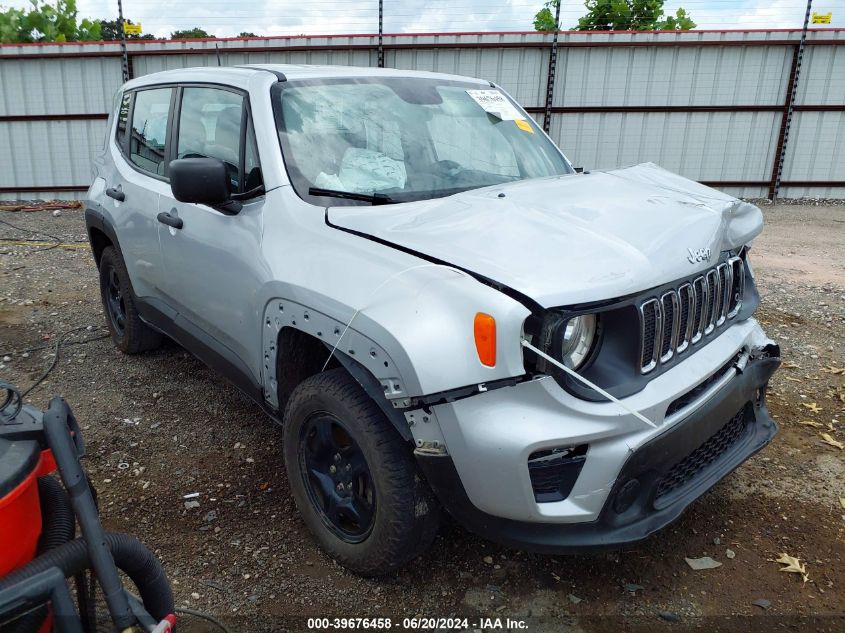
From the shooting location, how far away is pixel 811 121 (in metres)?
12.5

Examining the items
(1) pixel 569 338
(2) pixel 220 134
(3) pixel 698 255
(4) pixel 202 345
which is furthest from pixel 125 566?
(2) pixel 220 134

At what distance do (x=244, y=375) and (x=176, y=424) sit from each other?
108 centimetres

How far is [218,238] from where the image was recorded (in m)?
3.12

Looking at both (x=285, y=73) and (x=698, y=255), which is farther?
(x=285, y=73)

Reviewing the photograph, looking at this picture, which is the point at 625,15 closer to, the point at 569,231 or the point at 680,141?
the point at 680,141

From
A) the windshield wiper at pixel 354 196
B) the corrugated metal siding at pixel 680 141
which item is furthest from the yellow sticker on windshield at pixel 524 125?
the corrugated metal siding at pixel 680 141

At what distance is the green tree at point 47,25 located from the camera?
27.8m

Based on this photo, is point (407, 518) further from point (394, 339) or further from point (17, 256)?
point (17, 256)

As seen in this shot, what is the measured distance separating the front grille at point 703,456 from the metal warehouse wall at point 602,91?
10.7m

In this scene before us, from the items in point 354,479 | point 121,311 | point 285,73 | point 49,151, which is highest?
point 285,73

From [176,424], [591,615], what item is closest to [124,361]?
[176,424]

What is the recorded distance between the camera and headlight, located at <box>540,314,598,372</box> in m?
2.09

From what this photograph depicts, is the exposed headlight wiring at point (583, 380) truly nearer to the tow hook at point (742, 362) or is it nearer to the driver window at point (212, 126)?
the tow hook at point (742, 362)

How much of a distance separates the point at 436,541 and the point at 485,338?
123 centimetres
